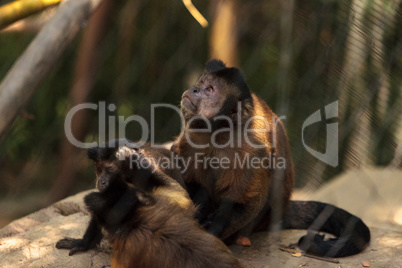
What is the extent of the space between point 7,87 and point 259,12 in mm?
6017

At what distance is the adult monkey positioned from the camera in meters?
2.83

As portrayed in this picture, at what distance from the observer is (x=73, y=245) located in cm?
275

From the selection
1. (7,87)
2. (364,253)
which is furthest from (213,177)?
(7,87)

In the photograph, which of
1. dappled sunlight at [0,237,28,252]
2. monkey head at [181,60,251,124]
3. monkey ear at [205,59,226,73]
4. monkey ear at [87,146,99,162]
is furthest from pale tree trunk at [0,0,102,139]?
dappled sunlight at [0,237,28,252]

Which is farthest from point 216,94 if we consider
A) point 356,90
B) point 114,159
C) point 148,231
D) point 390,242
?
point 356,90

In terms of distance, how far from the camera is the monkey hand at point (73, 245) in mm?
2709

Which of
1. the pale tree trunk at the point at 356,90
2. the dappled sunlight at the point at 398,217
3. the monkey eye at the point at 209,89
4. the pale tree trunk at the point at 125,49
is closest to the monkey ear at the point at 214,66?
the monkey eye at the point at 209,89

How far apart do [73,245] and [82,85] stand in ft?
8.23

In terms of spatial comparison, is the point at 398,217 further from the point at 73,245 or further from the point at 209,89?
the point at 73,245

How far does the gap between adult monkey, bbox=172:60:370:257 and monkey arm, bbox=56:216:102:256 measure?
0.62 m

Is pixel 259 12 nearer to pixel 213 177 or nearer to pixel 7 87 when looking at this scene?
pixel 213 177

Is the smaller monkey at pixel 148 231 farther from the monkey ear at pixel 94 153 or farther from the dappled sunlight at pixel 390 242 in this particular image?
Result: the dappled sunlight at pixel 390 242

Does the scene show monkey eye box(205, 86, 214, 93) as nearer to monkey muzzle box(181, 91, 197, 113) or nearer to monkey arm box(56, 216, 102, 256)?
monkey muzzle box(181, 91, 197, 113)

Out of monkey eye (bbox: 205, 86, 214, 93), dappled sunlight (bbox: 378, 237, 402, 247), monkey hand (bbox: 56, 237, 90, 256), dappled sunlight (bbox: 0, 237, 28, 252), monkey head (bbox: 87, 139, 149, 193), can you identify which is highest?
monkey eye (bbox: 205, 86, 214, 93)
